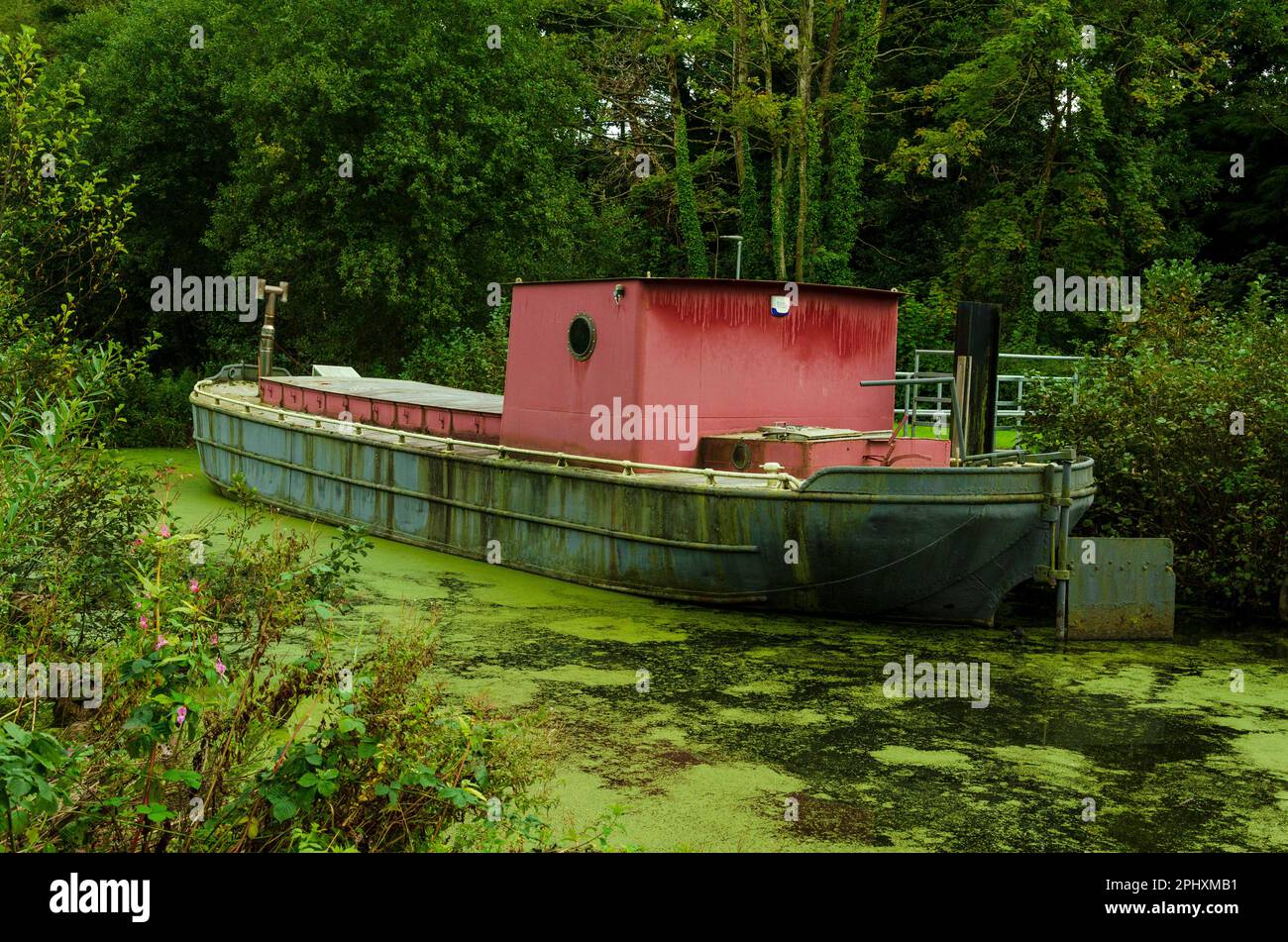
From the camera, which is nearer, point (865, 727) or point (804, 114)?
point (865, 727)

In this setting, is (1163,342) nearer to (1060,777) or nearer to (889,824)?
(1060,777)

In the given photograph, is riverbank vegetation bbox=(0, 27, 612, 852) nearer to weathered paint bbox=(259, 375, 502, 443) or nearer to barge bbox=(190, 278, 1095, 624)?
barge bbox=(190, 278, 1095, 624)

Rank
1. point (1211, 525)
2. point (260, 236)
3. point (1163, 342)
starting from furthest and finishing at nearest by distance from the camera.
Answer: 1. point (260, 236)
2. point (1163, 342)
3. point (1211, 525)

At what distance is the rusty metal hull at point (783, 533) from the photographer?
35.4 ft

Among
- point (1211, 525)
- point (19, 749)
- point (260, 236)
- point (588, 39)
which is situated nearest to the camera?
point (19, 749)

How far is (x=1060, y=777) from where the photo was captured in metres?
7.45

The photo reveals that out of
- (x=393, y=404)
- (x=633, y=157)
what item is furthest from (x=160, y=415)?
(x=633, y=157)

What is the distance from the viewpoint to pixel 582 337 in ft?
42.0

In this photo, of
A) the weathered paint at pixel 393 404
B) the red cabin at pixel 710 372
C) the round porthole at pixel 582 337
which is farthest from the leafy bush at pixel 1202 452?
the weathered paint at pixel 393 404

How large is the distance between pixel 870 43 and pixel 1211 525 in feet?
71.6

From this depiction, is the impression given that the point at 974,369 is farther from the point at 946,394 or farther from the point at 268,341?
the point at 946,394

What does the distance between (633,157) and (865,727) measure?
29016 mm

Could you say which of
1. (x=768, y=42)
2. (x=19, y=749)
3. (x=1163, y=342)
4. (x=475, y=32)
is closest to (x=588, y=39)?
(x=768, y=42)

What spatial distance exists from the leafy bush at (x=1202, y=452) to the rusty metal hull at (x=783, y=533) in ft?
4.77
